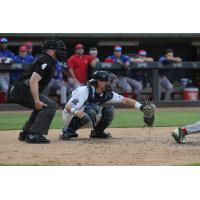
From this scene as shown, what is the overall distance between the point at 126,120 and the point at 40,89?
396 centimetres

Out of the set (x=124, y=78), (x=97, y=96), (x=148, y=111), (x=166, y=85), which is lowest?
(x=166, y=85)

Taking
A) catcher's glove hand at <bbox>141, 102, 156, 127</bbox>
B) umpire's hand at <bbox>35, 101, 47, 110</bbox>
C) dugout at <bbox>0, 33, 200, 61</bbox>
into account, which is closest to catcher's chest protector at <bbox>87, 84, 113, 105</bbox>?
catcher's glove hand at <bbox>141, 102, 156, 127</bbox>

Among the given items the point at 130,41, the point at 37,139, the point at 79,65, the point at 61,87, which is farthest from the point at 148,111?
the point at 130,41

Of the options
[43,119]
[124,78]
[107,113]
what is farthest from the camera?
[124,78]

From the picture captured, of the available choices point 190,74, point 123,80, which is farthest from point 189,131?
point 190,74

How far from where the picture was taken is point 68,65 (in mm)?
14297

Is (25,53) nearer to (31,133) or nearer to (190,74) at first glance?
(190,74)

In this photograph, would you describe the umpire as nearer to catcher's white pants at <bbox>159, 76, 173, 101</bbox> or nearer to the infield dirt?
the infield dirt

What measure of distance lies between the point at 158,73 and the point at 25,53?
11.8 feet

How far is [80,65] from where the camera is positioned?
1434 centimetres

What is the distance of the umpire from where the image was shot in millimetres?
7160

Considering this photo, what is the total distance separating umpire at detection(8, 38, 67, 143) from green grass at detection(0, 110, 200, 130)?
2146mm

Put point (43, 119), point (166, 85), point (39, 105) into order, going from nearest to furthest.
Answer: point (39, 105), point (43, 119), point (166, 85)

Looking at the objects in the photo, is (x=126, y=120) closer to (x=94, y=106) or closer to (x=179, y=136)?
(x=94, y=106)
